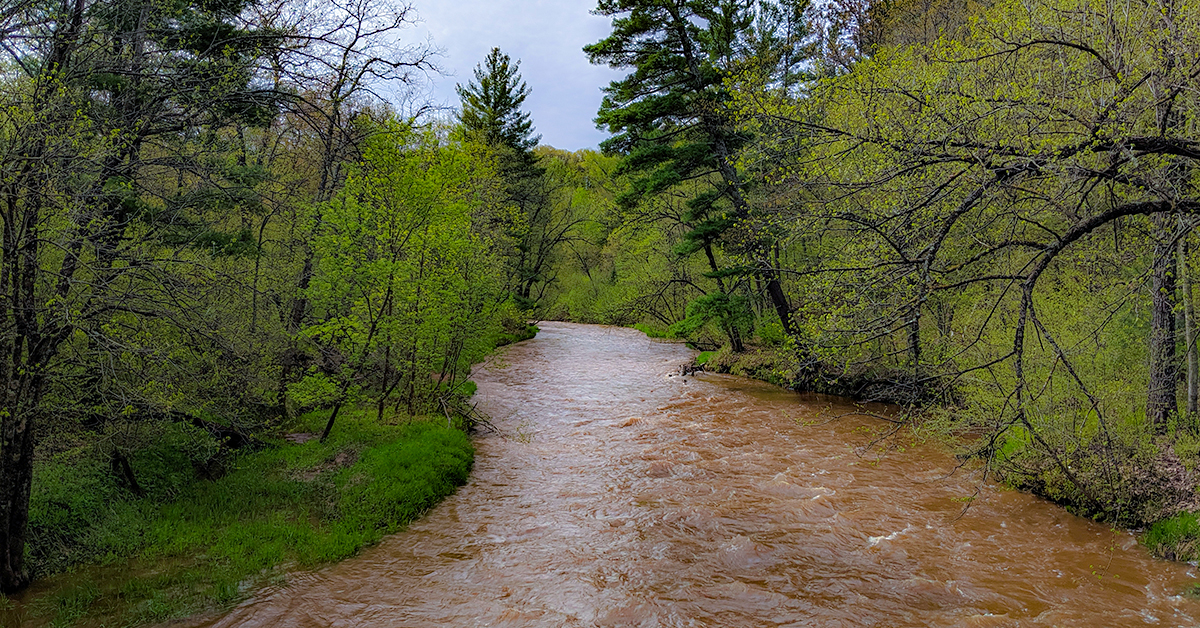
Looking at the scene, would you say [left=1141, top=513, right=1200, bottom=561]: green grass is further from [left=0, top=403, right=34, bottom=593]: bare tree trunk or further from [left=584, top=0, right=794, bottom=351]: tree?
[left=0, top=403, right=34, bottom=593]: bare tree trunk

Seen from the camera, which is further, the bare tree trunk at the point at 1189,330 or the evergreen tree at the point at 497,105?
the evergreen tree at the point at 497,105

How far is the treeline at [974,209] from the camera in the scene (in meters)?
4.02

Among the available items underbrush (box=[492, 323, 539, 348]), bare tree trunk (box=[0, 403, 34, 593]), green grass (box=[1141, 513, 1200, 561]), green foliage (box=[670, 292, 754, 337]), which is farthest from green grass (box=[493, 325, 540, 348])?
green grass (box=[1141, 513, 1200, 561])

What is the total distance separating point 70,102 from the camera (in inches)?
194

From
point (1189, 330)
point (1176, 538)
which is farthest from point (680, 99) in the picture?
point (1176, 538)

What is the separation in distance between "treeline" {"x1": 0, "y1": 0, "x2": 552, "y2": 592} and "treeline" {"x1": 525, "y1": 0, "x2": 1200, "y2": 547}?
3.72 metres

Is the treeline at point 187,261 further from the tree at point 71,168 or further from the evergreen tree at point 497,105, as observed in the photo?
the evergreen tree at point 497,105

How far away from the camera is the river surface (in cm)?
541

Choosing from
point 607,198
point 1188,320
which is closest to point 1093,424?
point 1188,320

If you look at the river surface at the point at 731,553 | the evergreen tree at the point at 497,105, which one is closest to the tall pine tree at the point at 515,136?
the evergreen tree at the point at 497,105

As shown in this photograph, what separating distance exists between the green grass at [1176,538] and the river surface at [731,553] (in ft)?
0.49

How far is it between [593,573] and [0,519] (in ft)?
16.6

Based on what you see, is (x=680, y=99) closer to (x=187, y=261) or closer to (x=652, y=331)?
(x=187, y=261)

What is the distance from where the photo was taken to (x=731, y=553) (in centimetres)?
655
